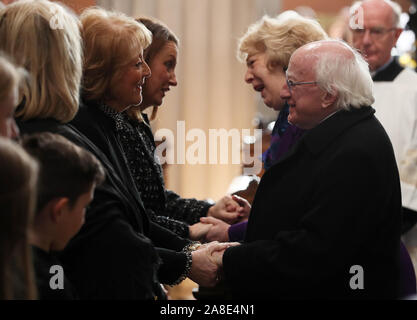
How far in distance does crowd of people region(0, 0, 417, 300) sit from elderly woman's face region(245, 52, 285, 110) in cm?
26

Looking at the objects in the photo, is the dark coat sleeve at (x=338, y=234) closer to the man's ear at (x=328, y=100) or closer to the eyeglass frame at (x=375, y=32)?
the man's ear at (x=328, y=100)

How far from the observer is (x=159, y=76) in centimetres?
335

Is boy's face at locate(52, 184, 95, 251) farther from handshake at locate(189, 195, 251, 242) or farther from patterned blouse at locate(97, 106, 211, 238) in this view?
handshake at locate(189, 195, 251, 242)

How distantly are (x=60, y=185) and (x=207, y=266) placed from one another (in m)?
1.07

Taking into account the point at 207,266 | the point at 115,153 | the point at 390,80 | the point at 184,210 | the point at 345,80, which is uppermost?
the point at 390,80

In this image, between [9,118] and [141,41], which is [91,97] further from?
[9,118]

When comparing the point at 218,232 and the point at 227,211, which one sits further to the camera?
the point at 227,211

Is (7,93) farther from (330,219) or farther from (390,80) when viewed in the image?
(390,80)

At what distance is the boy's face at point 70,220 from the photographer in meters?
1.92

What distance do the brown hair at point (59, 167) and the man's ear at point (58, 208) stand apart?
1cm

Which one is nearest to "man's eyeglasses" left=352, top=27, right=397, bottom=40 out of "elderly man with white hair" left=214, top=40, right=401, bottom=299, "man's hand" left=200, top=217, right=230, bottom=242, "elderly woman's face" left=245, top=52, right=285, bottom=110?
"elderly woman's face" left=245, top=52, right=285, bottom=110

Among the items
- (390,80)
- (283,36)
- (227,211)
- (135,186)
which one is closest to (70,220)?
(135,186)

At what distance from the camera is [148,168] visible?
3.09 meters
